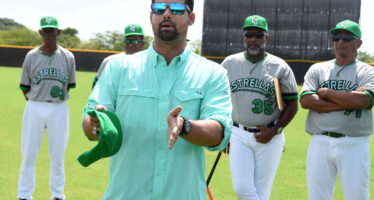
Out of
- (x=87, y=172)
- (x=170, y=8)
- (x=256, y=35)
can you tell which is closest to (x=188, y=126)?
(x=170, y=8)

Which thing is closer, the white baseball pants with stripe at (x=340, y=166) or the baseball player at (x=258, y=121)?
the white baseball pants with stripe at (x=340, y=166)

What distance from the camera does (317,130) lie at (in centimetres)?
552

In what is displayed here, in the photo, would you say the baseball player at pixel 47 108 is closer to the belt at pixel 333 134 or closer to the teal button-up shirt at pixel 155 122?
the belt at pixel 333 134

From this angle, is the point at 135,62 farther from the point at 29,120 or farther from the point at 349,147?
the point at 29,120

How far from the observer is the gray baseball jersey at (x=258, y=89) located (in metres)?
5.62

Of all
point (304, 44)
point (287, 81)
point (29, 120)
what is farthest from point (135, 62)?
point (304, 44)

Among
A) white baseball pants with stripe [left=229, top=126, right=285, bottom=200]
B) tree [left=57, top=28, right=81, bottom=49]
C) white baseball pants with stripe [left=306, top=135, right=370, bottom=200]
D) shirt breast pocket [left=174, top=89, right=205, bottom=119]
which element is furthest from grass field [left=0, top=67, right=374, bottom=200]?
tree [left=57, top=28, right=81, bottom=49]

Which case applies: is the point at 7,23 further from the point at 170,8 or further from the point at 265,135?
the point at 170,8

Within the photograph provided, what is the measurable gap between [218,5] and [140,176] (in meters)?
37.9

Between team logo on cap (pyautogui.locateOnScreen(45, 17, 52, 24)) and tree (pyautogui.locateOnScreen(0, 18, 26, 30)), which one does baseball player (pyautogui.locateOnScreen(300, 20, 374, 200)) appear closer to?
team logo on cap (pyautogui.locateOnScreen(45, 17, 52, 24))

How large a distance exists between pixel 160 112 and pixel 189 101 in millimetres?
179

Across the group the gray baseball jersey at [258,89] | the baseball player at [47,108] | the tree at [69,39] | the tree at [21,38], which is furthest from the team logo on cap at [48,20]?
the tree at [21,38]

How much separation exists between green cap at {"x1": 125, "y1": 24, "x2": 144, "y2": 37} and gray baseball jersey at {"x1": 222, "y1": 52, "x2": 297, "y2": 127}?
233cm

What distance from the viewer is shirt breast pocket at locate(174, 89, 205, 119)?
2771mm
